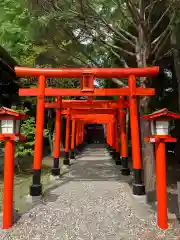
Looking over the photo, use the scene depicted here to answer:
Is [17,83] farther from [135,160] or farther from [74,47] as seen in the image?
[135,160]

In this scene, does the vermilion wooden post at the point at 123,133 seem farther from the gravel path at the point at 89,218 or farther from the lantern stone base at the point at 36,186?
the lantern stone base at the point at 36,186

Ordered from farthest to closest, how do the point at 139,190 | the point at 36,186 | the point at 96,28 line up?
the point at 96,28, the point at 36,186, the point at 139,190

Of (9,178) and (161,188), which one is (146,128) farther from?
(9,178)

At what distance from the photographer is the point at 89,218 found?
4852 mm

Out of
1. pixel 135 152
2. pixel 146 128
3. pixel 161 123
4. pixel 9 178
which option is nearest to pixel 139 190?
pixel 135 152

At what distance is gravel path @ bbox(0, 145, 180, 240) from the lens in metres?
4.09

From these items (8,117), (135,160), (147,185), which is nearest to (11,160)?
(8,117)

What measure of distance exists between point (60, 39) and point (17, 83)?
5637 mm

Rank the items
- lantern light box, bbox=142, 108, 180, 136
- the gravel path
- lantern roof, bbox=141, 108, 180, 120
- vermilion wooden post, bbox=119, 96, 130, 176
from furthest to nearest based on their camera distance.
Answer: vermilion wooden post, bbox=119, 96, 130, 176, lantern light box, bbox=142, 108, 180, 136, lantern roof, bbox=141, 108, 180, 120, the gravel path

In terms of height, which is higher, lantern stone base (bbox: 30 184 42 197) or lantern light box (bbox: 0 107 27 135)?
lantern light box (bbox: 0 107 27 135)

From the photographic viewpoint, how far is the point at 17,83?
476 inches

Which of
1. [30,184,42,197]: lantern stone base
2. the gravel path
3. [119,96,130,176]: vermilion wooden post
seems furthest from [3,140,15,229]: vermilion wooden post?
[119,96,130,176]: vermilion wooden post

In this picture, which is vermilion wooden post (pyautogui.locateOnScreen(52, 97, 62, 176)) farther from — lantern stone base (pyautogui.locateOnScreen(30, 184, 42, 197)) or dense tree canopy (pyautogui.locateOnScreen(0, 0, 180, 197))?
lantern stone base (pyautogui.locateOnScreen(30, 184, 42, 197))

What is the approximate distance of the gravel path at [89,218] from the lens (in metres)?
4.09
